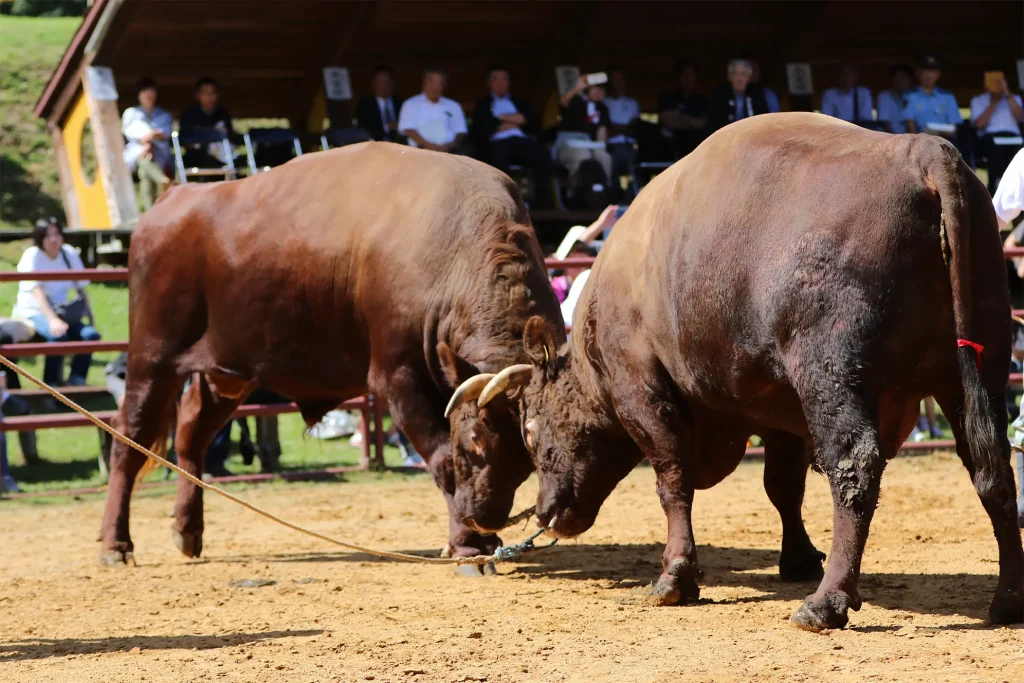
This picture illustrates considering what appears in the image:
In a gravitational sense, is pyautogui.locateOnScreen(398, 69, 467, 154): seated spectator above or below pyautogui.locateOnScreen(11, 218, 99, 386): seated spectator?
above

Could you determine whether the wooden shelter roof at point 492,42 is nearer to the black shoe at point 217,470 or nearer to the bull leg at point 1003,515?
the black shoe at point 217,470

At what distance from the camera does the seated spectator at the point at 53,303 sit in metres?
11.1

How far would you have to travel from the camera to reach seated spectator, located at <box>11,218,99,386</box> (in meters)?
11.1

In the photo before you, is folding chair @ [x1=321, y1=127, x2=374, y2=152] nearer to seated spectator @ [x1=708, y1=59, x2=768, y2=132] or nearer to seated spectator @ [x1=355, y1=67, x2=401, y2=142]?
seated spectator @ [x1=355, y1=67, x2=401, y2=142]

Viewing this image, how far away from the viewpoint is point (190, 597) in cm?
640

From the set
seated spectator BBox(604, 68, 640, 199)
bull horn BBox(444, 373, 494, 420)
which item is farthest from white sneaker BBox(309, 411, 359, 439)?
bull horn BBox(444, 373, 494, 420)

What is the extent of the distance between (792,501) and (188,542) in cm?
339

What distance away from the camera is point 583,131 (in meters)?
16.0

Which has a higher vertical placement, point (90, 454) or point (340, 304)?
point (340, 304)

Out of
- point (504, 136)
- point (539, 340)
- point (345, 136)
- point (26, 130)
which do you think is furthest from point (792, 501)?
point (26, 130)

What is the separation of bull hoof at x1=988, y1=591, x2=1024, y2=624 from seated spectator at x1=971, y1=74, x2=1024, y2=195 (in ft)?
42.8

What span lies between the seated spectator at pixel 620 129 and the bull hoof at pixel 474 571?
9479 millimetres

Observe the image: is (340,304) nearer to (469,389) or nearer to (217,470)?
(469,389)

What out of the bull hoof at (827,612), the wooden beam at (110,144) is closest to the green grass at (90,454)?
the wooden beam at (110,144)
